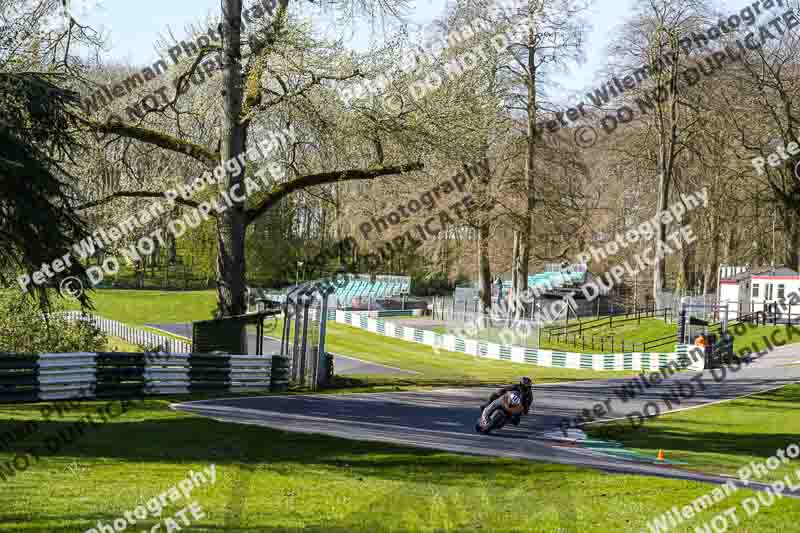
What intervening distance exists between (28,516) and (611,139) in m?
47.1

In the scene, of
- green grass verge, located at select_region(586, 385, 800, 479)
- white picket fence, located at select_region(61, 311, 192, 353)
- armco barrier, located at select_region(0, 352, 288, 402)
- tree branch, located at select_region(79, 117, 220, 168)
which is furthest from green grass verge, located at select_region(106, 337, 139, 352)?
green grass verge, located at select_region(586, 385, 800, 479)

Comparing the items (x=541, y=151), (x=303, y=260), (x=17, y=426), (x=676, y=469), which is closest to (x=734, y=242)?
(x=541, y=151)

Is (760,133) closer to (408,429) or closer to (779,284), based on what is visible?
(779,284)

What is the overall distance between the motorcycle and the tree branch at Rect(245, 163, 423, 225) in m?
8.16

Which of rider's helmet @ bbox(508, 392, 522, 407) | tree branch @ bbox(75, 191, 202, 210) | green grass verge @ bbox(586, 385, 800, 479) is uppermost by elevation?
tree branch @ bbox(75, 191, 202, 210)

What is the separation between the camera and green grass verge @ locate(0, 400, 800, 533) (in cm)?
848

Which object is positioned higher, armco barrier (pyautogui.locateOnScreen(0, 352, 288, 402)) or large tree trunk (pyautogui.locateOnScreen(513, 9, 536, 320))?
large tree trunk (pyautogui.locateOnScreen(513, 9, 536, 320))

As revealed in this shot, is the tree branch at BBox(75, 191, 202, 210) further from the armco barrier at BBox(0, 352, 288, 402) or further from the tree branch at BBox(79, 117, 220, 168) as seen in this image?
the armco barrier at BBox(0, 352, 288, 402)

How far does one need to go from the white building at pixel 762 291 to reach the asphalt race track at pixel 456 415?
1746 centimetres

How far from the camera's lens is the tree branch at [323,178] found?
2247 cm

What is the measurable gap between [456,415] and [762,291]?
31703 mm

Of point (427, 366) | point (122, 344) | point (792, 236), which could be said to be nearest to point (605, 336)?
point (427, 366)

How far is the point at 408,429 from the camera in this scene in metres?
15.9

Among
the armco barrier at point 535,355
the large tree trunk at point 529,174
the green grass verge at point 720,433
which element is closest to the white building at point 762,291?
the armco barrier at point 535,355
